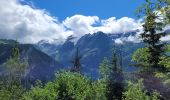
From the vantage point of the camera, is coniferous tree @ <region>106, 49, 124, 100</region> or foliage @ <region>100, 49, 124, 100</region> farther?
foliage @ <region>100, 49, 124, 100</region>

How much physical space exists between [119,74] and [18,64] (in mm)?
20752

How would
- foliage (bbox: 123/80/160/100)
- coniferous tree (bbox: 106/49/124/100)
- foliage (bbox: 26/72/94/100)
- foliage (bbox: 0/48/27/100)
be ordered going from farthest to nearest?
1. foliage (bbox: 0/48/27/100)
2. coniferous tree (bbox: 106/49/124/100)
3. foliage (bbox: 26/72/94/100)
4. foliage (bbox: 123/80/160/100)

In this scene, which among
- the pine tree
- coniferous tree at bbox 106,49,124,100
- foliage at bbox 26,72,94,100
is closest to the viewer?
the pine tree

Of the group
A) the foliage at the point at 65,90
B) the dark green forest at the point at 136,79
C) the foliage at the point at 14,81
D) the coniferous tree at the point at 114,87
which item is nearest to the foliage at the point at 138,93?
the dark green forest at the point at 136,79

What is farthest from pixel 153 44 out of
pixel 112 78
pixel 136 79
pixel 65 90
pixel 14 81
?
pixel 14 81

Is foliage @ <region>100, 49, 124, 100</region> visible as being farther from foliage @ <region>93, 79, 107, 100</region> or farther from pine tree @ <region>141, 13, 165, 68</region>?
pine tree @ <region>141, 13, 165, 68</region>

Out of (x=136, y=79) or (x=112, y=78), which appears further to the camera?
(x=112, y=78)

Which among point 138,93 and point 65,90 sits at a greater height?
point 65,90

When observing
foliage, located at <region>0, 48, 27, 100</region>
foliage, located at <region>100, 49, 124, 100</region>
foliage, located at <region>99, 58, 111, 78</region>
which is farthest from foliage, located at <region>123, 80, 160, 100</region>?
foliage, located at <region>0, 48, 27, 100</region>

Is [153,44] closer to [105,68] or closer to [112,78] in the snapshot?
[112,78]

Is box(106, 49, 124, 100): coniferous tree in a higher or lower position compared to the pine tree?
lower

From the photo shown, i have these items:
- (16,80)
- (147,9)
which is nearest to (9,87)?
(16,80)

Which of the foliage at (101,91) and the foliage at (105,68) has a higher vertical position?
the foliage at (105,68)

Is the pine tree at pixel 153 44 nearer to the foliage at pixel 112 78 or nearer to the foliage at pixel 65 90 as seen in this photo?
the foliage at pixel 65 90
